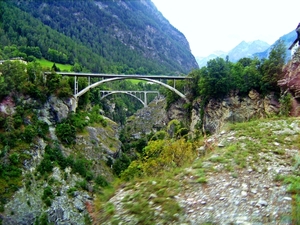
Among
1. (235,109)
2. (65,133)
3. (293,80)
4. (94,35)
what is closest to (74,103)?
(65,133)

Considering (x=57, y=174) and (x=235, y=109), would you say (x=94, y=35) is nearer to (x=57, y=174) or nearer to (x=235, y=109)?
(x=235, y=109)

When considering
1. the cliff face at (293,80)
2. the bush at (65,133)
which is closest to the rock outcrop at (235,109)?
the cliff face at (293,80)

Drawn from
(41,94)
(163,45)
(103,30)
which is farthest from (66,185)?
(163,45)

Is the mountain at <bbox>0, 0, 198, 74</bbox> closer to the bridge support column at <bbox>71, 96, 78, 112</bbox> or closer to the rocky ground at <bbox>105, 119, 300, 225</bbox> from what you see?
the bridge support column at <bbox>71, 96, 78, 112</bbox>

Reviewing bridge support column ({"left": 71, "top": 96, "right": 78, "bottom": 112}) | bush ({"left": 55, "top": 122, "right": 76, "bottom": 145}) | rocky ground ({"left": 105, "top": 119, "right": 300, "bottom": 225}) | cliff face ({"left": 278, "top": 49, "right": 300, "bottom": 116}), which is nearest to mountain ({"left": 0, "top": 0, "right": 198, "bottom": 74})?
bridge support column ({"left": 71, "top": 96, "right": 78, "bottom": 112})

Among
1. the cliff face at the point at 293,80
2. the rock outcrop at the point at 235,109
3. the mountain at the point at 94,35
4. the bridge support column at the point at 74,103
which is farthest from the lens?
the mountain at the point at 94,35

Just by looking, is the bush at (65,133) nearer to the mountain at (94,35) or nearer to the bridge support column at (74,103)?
the bridge support column at (74,103)

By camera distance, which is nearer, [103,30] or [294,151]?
[294,151]

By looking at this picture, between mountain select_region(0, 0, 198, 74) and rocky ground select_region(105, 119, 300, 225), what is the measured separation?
3783 inches

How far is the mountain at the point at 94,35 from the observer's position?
103500mm

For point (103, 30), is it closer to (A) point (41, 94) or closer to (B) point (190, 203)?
(A) point (41, 94)

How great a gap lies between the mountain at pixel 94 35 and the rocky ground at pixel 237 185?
96.1 metres

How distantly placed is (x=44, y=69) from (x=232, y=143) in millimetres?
34483

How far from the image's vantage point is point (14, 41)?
3693 inches
